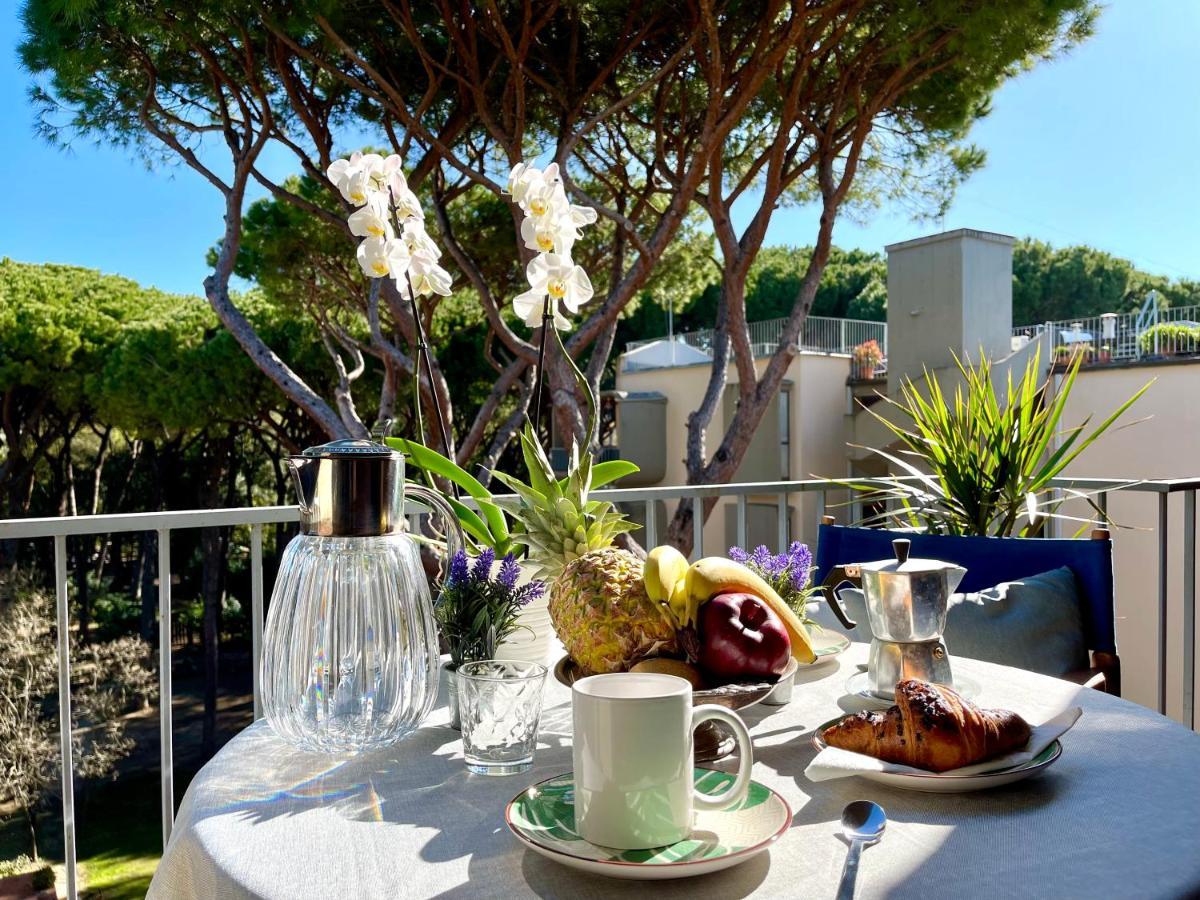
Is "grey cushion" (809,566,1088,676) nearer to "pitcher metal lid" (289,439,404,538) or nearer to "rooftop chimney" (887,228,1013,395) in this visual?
"pitcher metal lid" (289,439,404,538)

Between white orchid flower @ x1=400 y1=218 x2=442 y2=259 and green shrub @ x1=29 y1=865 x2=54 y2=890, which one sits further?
green shrub @ x1=29 y1=865 x2=54 y2=890

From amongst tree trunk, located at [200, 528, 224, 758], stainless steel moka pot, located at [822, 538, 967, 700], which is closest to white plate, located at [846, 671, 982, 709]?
stainless steel moka pot, located at [822, 538, 967, 700]

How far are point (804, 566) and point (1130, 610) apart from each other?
401 inches

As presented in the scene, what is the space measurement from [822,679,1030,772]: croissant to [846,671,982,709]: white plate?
0.14 meters

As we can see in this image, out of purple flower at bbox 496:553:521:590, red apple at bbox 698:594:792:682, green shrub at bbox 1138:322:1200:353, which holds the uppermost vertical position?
green shrub at bbox 1138:322:1200:353

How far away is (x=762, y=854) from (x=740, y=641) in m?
0.20

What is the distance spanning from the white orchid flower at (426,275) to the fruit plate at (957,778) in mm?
741

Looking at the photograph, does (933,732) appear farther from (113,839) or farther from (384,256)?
(113,839)

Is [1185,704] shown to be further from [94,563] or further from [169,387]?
[94,563]

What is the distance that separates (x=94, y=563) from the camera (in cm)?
1427

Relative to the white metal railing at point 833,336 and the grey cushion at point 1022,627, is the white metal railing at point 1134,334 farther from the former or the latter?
the grey cushion at point 1022,627

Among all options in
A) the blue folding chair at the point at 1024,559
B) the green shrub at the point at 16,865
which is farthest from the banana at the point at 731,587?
the green shrub at the point at 16,865

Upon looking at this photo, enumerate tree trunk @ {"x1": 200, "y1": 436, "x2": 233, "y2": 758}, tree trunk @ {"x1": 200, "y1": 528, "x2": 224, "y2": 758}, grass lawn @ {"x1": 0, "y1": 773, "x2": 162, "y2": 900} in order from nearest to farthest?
grass lawn @ {"x1": 0, "y1": 773, "x2": 162, "y2": 900} → tree trunk @ {"x1": 200, "y1": 528, "x2": 224, "y2": 758} → tree trunk @ {"x1": 200, "y1": 436, "x2": 233, "y2": 758}

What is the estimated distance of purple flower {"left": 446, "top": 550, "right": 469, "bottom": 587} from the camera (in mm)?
882
